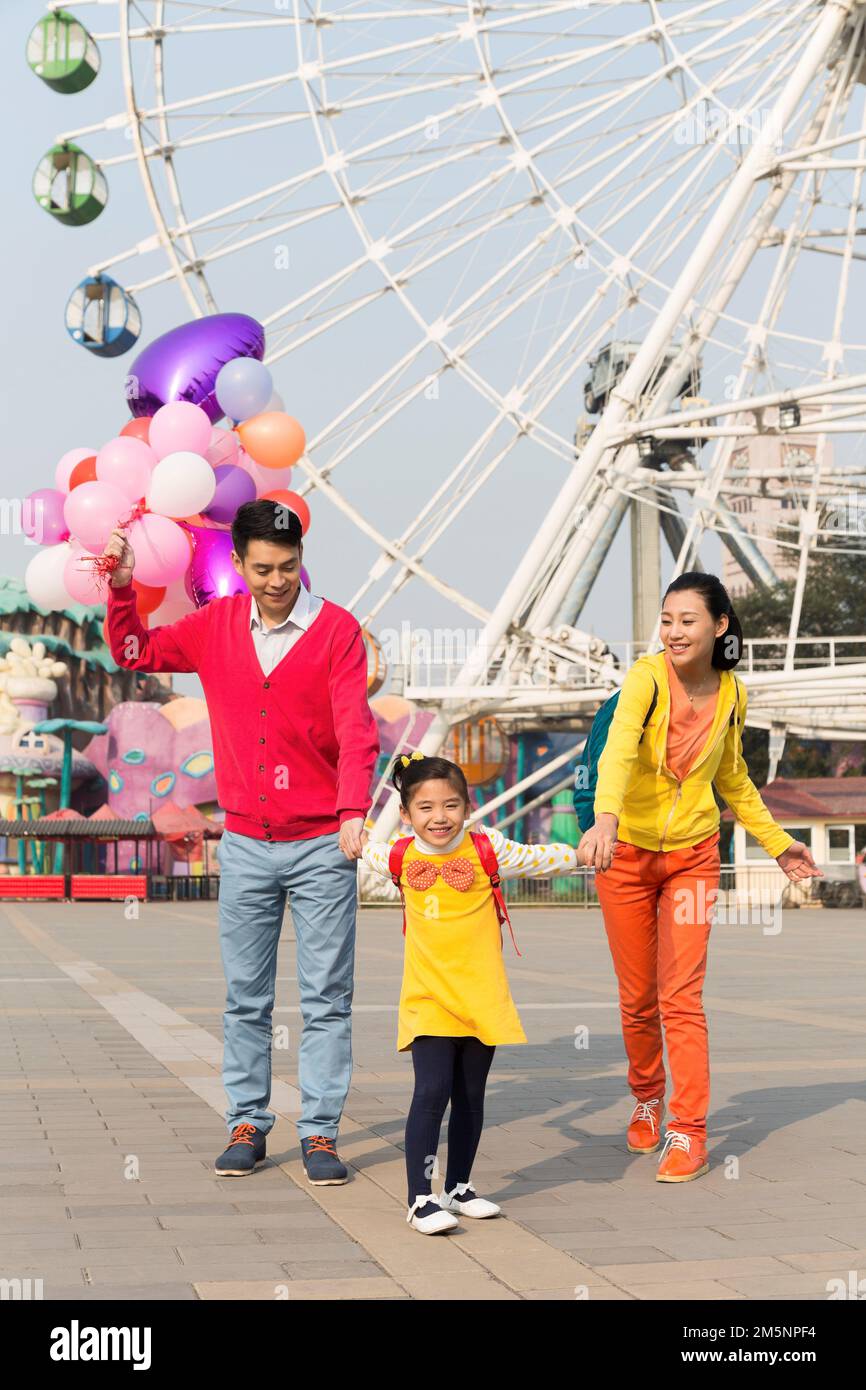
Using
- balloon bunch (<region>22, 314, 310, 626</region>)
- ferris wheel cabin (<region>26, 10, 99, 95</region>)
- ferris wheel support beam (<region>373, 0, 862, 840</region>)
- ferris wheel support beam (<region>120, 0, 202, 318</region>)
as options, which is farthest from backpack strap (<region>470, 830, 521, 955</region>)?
ferris wheel support beam (<region>120, 0, 202, 318</region>)

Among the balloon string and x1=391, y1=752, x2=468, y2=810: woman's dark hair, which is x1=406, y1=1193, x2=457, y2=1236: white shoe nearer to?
x1=391, y1=752, x2=468, y2=810: woman's dark hair

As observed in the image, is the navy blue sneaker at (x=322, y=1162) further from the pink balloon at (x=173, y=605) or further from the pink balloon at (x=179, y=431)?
the pink balloon at (x=179, y=431)

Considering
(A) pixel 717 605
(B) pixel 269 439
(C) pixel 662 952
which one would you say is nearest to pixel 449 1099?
(C) pixel 662 952

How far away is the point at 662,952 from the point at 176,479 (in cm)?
245

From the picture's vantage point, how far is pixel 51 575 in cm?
678

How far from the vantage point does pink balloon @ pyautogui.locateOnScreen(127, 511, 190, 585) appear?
253 inches

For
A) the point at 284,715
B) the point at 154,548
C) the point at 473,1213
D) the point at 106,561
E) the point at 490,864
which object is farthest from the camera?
the point at 154,548

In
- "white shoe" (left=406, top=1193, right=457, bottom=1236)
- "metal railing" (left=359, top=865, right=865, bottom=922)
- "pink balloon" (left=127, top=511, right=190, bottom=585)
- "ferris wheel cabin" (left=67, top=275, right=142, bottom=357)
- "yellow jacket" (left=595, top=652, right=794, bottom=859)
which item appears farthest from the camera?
"metal railing" (left=359, top=865, right=865, bottom=922)

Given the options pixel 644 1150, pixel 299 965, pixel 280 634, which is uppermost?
pixel 280 634

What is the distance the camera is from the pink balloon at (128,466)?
6625 millimetres

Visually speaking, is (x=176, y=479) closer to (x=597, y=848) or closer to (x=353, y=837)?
(x=353, y=837)

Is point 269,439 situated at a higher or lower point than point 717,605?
higher

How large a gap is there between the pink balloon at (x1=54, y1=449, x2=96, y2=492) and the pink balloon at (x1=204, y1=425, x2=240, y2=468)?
19.3 inches

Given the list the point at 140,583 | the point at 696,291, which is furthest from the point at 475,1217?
the point at 696,291
